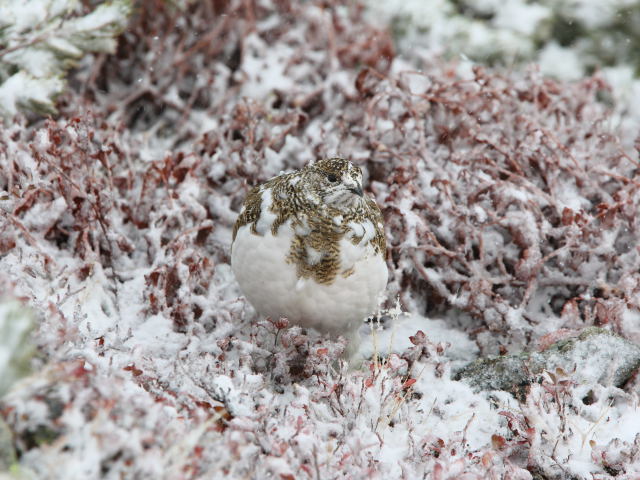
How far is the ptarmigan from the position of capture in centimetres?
293

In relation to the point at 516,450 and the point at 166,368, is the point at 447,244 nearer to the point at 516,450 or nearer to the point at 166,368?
the point at 516,450

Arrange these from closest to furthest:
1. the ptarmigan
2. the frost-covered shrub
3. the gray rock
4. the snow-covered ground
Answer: the snow-covered ground, the ptarmigan, the gray rock, the frost-covered shrub

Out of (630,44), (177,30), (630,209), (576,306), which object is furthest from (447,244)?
(630,44)

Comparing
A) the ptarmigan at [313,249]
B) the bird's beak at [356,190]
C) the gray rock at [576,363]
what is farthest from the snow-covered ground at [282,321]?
the bird's beak at [356,190]

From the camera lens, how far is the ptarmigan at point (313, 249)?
115 inches

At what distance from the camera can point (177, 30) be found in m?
5.67

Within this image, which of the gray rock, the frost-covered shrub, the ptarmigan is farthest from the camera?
the frost-covered shrub

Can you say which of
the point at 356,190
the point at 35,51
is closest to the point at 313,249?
the point at 356,190

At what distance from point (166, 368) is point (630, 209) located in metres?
2.73

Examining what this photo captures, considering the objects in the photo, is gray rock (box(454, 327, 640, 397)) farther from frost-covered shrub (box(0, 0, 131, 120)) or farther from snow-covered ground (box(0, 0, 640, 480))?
frost-covered shrub (box(0, 0, 131, 120))

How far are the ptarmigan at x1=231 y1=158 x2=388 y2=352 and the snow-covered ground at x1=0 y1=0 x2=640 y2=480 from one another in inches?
7.1

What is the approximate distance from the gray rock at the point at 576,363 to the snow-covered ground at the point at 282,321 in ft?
0.06

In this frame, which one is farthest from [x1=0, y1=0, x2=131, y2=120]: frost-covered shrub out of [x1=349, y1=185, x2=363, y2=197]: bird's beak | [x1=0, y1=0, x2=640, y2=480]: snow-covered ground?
[x1=349, y1=185, x2=363, y2=197]: bird's beak

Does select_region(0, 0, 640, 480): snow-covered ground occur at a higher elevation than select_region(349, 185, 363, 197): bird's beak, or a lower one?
lower
